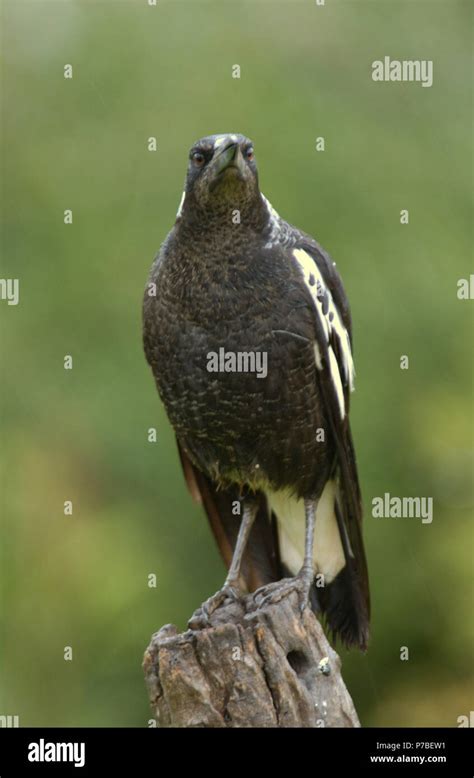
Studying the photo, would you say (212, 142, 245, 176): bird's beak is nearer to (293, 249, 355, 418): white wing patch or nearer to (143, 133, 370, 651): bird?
(143, 133, 370, 651): bird

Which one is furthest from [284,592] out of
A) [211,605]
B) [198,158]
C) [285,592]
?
[198,158]

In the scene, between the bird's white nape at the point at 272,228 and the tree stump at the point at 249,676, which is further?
the bird's white nape at the point at 272,228

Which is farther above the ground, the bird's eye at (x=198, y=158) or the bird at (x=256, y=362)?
the bird's eye at (x=198, y=158)

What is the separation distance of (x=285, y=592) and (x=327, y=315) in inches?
47.0

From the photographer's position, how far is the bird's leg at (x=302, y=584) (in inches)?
181

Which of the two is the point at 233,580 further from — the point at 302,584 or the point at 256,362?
the point at 256,362

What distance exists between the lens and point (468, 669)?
682 centimetres

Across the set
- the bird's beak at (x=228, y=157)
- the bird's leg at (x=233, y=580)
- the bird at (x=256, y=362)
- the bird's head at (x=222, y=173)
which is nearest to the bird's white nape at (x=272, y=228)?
the bird at (x=256, y=362)

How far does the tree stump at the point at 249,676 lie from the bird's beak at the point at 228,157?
1.77 m

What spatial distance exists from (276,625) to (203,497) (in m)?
1.23

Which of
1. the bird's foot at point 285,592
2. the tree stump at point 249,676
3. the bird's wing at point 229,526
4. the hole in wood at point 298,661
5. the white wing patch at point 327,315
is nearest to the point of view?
the tree stump at point 249,676

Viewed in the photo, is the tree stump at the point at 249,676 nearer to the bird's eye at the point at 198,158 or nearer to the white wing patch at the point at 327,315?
the white wing patch at the point at 327,315

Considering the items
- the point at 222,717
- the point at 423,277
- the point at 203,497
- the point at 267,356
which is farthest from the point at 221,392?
the point at 423,277

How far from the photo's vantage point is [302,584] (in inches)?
187
